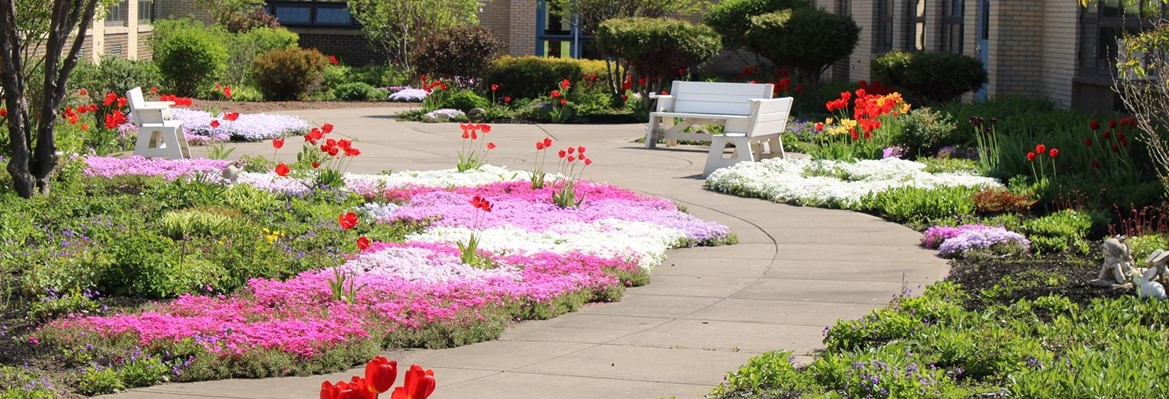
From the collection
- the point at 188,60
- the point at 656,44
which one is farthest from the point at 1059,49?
the point at 188,60

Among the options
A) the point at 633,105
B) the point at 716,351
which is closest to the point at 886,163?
the point at 716,351

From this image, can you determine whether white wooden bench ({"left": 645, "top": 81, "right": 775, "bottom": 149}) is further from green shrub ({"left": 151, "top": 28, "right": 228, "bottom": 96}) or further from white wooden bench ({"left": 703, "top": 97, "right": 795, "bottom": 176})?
green shrub ({"left": 151, "top": 28, "right": 228, "bottom": 96})

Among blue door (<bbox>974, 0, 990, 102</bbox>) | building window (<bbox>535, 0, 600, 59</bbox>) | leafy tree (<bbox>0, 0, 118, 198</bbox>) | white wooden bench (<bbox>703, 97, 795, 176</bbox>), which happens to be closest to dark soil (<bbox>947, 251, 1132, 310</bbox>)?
white wooden bench (<bbox>703, 97, 795, 176</bbox>)

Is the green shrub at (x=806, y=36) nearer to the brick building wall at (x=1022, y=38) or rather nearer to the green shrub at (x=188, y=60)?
the brick building wall at (x=1022, y=38)

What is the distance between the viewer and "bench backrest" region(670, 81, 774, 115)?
18.7m

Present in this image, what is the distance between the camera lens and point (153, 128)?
15539mm

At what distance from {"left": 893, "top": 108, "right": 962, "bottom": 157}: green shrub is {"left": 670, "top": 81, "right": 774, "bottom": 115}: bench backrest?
273cm

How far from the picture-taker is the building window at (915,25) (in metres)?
25.2

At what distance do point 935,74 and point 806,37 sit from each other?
4.91 metres

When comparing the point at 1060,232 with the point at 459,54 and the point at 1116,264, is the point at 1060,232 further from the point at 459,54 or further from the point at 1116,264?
the point at 459,54

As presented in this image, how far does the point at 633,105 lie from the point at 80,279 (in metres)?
17.8

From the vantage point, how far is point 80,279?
8.06 meters

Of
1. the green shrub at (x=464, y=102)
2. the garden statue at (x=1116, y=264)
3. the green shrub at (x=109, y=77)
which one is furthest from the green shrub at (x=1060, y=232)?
the green shrub at (x=464, y=102)

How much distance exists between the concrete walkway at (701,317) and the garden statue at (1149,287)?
134cm
